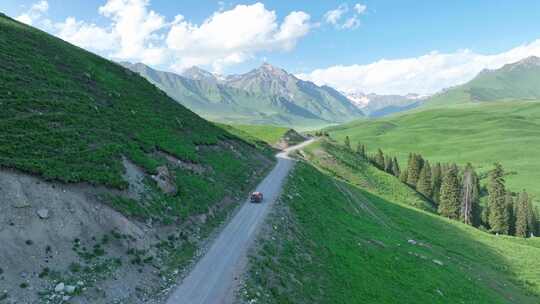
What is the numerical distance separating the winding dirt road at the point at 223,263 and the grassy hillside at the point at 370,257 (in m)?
1.33

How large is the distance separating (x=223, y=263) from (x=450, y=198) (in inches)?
3308

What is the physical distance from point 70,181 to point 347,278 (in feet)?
76.8

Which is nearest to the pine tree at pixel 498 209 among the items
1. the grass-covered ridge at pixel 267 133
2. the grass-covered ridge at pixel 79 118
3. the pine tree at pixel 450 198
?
the pine tree at pixel 450 198

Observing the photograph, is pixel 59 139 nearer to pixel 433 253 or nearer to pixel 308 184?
pixel 308 184

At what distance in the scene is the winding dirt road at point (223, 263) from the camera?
20.3m

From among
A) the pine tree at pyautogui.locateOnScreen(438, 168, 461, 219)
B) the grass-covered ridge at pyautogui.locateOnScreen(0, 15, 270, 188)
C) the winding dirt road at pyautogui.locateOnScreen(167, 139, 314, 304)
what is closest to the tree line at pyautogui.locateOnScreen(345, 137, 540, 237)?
the pine tree at pyautogui.locateOnScreen(438, 168, 461, 219)

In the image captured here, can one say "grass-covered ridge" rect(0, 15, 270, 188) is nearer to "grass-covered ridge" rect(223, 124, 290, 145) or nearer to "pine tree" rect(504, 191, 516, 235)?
"grass-covered ridge" rect(223, 124, 290, 145)

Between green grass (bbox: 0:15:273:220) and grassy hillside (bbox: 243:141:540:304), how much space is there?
9.34 m

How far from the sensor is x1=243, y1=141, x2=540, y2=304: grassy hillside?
84.1 feet

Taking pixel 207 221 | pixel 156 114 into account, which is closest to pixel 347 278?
pixel 207 221

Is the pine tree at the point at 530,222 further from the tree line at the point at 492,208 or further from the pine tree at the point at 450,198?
the pine tree at the point at 450,198

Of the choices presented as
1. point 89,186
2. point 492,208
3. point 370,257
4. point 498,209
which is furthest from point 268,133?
point 89,186

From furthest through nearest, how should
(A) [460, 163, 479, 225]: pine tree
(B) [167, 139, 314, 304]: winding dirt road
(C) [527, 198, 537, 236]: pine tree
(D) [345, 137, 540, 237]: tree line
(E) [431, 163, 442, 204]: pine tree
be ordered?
(E) [431, 163, 442, 204]: pine tree → (A) [460, 163, 479, 225]: pine tree → (C) [527, 198, 537, 236]: pine tree → (D) [345, 137, 540, 237]: tree line → (B) [167, 139, 314, 304]: winding dirt road

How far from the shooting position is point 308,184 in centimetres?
5625
